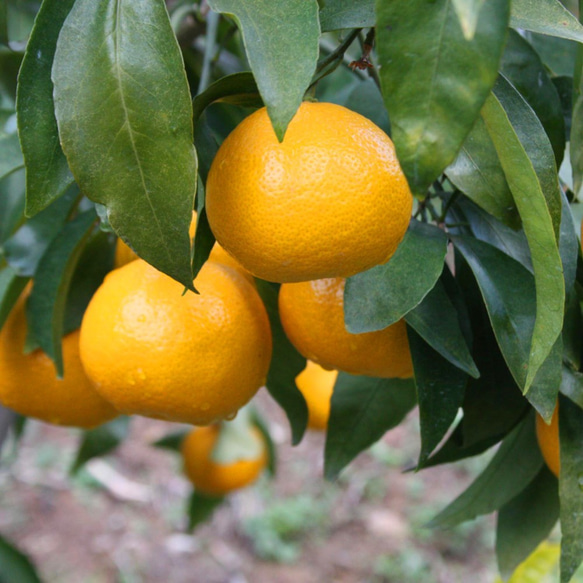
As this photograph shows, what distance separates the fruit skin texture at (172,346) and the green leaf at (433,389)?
0.14 meters

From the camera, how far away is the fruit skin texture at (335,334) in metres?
0.58

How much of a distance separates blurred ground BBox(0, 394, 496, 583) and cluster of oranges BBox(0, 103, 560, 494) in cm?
192

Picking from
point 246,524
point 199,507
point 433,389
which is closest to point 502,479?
point 433,389

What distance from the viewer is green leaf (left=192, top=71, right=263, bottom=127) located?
474 millimetres

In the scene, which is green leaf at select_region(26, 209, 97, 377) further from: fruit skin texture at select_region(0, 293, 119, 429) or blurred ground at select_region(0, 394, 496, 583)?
blurred ground at select_region(0, 394, 496, 583)

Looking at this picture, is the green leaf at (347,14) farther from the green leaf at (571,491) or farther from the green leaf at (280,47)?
the green leaf at (571,491)

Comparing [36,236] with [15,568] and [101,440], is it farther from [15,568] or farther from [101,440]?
[101,440]

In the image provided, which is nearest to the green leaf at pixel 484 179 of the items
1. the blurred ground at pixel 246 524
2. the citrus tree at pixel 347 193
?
the citrus tree at pixel 347 193

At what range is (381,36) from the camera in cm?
35

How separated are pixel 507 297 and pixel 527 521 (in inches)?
13.9

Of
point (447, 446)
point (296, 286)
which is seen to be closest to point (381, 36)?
point (296, 286)

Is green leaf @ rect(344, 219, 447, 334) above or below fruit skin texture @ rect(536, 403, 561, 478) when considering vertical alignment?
above

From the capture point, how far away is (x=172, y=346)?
0.57m

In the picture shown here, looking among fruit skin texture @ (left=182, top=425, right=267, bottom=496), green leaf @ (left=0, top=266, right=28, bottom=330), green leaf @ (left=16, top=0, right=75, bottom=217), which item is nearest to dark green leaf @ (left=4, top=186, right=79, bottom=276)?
green leaf @ (left=0, top=266, right=28, bottom=330)
